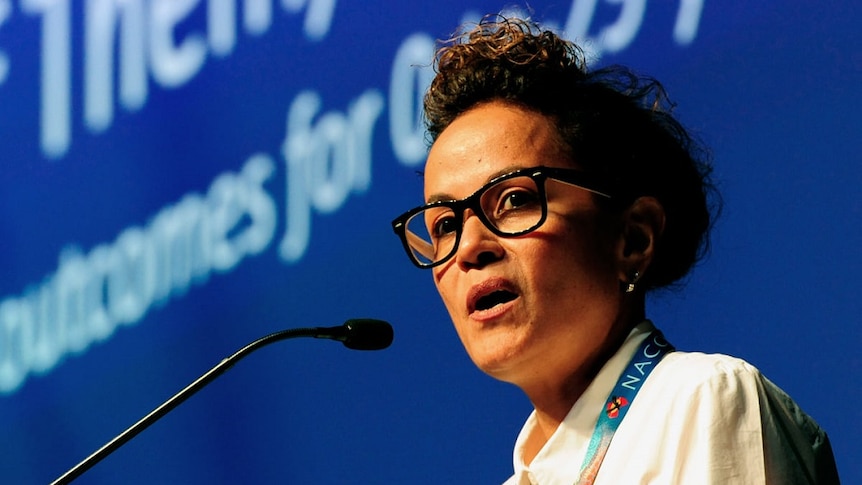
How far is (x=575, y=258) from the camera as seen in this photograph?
135cm

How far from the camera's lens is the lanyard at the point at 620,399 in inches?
49.1

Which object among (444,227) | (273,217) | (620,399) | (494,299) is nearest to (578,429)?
(620,399)

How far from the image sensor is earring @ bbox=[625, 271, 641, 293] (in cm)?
139

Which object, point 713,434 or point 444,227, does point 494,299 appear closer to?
point 444,227

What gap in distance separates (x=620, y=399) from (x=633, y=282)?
0.16 meters

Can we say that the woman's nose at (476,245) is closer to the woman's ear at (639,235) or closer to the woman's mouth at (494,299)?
the woman's mouth at (494,299)

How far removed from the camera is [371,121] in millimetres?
2287

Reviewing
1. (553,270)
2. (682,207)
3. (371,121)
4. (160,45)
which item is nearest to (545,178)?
(553,270)

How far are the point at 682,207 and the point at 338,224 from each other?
95 centimetres

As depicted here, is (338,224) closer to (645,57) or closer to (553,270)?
(645,57)

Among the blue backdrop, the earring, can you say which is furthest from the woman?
the blue backdrop

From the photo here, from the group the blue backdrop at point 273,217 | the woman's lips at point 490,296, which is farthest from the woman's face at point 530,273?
the blue backdrop at point 273,217

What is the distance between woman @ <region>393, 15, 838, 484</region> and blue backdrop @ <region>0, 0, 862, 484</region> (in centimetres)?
46

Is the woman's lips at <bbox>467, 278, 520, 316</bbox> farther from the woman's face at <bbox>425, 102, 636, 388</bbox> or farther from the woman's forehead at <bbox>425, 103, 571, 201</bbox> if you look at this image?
the woman's forehead at <bbox>425, 103, 571, 201</bbox>
